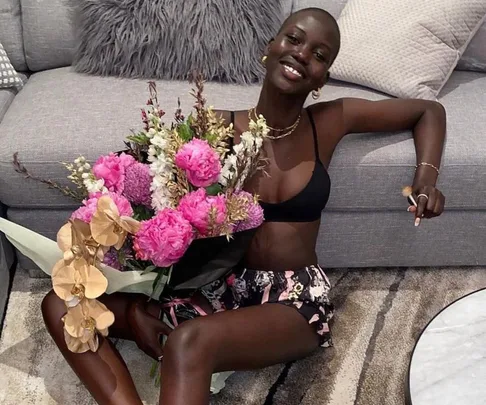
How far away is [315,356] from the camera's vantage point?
170 cm

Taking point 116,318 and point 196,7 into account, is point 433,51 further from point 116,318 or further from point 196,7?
point 116,318

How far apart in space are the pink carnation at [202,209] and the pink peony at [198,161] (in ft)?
0.10

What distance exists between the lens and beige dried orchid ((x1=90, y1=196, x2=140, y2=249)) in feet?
4.05

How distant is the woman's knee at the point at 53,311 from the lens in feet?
4.86

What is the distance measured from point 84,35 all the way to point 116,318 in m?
0.99

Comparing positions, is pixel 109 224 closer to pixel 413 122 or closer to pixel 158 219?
pixel 158 219

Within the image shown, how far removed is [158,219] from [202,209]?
0.09m

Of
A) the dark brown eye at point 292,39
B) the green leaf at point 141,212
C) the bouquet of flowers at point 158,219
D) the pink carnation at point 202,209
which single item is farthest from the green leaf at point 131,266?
the dark brown eye at point 292,39

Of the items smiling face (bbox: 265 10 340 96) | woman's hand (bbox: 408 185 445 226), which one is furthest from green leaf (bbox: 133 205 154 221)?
woman's hand (bbox: 408 185 445 226)

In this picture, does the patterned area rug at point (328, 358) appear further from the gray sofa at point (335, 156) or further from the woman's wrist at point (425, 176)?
the woman's wrist at point (425, 176)

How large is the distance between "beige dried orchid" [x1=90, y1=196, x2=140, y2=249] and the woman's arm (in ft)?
2.19

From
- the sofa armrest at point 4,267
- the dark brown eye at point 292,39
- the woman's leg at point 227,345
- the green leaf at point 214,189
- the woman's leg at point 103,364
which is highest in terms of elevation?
the dark brown eye at point 292,39

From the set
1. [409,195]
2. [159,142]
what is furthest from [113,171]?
[409,195]

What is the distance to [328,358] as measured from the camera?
1.69 metres
